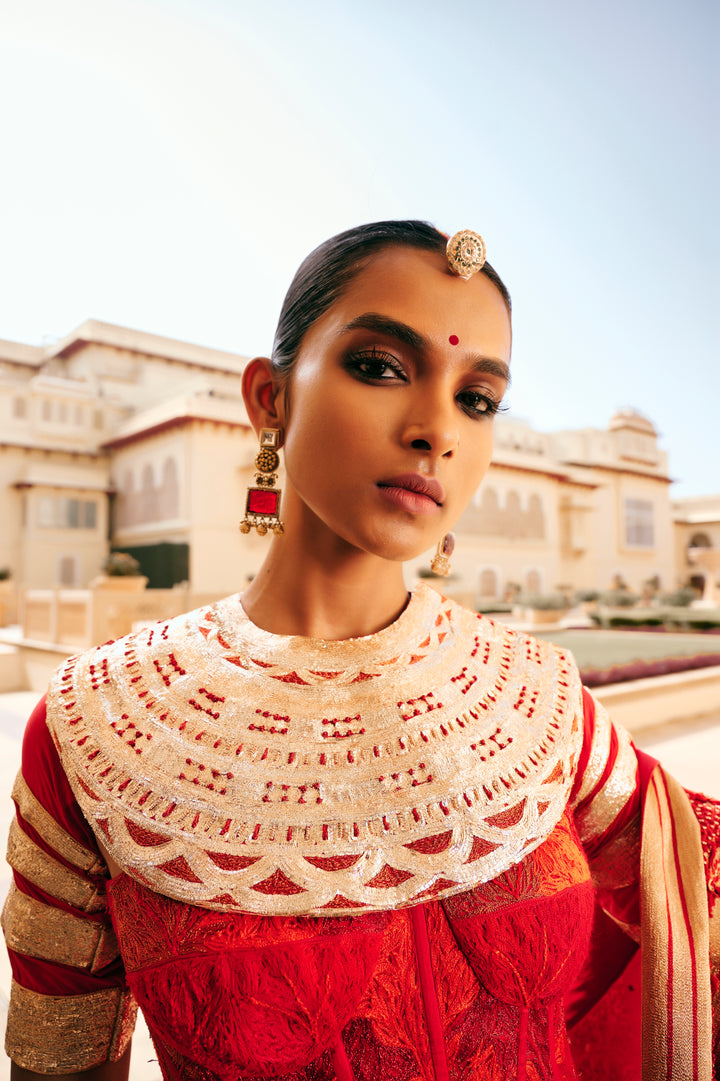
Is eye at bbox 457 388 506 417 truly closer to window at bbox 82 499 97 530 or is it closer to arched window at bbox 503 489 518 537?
window at bbox 82 499 97 530

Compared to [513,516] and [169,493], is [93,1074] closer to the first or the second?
[169,493]

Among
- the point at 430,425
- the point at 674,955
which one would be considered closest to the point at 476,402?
the point at 430,425

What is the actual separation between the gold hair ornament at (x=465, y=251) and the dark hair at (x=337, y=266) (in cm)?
3

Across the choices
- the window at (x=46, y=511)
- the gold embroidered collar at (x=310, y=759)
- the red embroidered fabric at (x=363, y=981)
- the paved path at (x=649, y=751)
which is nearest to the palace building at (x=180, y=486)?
the window at (x=46, y=511)

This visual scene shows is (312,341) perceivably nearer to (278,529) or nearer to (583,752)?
(278,529)

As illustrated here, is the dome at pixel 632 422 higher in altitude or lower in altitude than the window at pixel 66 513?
higher

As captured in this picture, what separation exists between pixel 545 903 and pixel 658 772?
0.38 metres

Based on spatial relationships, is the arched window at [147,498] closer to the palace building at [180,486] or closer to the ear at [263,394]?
the palace building at [180,486]

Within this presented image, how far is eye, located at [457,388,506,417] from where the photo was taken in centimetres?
106

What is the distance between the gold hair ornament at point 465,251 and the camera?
1.02 m

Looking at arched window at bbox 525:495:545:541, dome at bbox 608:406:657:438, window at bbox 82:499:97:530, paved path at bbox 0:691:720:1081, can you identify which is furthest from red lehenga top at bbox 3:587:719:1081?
dome at bbox 608:406:657:438

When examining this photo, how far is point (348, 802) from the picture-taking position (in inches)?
38.0

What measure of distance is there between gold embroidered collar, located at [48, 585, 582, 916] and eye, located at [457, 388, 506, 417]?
38 cm

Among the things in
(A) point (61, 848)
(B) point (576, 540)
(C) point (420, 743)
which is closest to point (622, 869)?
(C) point (420, 743)
